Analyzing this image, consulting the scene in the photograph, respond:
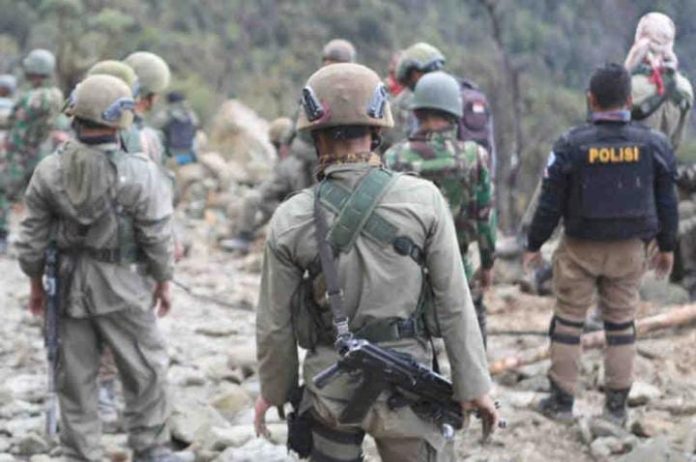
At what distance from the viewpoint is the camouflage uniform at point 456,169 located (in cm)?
529

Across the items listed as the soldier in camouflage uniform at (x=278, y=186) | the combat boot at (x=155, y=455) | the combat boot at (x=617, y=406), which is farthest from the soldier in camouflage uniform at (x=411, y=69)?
the soldier in camouflage uniform at (x=278, y=186)

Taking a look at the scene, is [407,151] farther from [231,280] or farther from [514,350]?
[231,280]

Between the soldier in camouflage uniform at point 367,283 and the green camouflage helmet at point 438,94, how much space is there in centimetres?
176

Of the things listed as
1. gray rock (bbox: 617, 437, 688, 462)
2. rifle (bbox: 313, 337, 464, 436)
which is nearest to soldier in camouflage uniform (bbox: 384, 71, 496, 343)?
gray rock (bbox: 617, 437, 688, 462)

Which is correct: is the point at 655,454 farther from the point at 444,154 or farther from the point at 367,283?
the point at 367,283

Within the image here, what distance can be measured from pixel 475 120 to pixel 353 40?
48622 mm

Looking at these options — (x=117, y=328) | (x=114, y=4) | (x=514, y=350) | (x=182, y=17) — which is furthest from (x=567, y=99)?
(x=117, y=328)

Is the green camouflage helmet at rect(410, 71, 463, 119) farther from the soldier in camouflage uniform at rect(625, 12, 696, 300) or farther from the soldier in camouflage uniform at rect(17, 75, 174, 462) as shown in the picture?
the soldier in camouflage uniform at rect(625, 12, 696, 300)

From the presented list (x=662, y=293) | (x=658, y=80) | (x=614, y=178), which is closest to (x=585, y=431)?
(x=614, y=178)

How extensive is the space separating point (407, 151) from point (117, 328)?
1.67 metres

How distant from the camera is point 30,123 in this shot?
1005 cm

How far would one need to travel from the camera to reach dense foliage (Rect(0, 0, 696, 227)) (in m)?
23.0

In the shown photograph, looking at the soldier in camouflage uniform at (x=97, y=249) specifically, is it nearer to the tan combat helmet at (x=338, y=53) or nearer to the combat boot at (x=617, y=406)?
the combat boot at (x=617, y=406)

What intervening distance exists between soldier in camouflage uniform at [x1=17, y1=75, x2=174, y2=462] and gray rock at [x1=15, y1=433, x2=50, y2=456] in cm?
37
